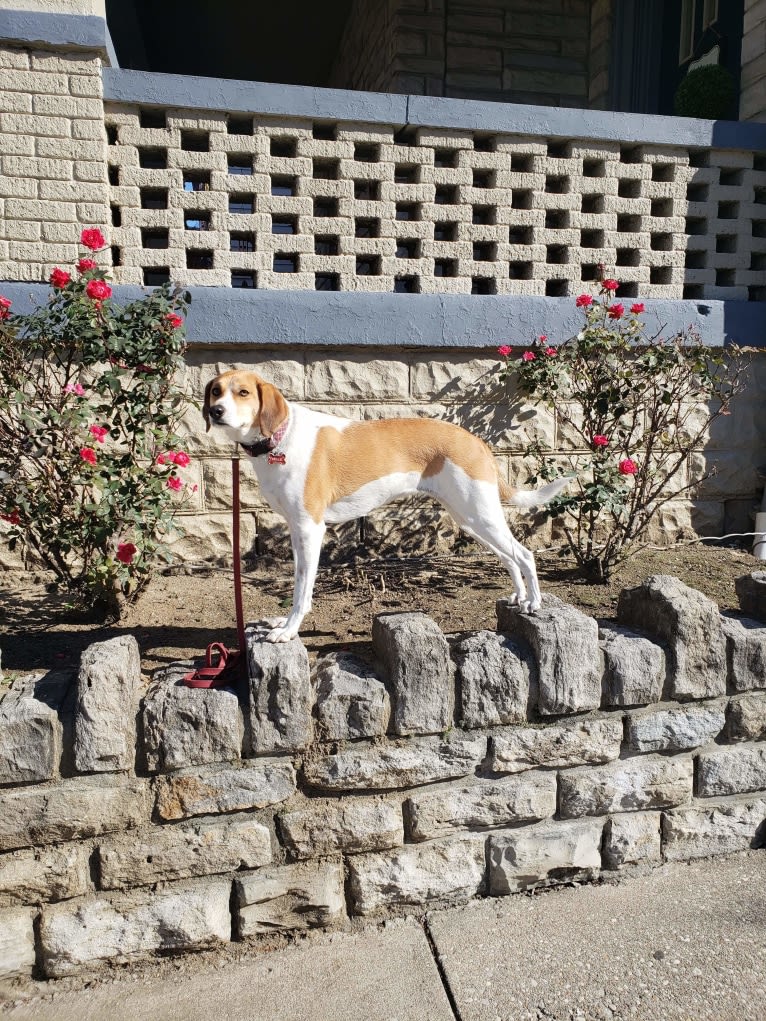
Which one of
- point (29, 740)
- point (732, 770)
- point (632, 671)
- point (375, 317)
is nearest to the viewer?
point (29, 740)

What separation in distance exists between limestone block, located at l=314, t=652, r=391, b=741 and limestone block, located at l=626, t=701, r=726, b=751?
906 millimetres

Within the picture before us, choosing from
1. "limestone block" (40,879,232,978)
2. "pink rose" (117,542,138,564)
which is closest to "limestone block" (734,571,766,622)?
"limestone block" (40,879,232,978)

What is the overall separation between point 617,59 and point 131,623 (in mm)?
6890

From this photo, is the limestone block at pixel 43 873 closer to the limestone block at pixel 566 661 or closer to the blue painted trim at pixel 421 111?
the limestone block at pixel 566 661

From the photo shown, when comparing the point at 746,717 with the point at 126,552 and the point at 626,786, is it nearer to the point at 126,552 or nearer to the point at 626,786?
the point at 626,786

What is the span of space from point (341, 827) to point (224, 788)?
0.39m

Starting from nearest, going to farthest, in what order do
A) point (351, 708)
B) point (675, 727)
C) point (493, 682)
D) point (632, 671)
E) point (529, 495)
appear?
point (351, 708), point (493, 682), point (632, 671), point (675, 727), point (529, 495)

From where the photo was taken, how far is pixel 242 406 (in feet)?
8.29

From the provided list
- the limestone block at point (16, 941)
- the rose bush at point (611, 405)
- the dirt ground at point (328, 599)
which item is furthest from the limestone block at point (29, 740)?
the rose bush at point (611, 405)

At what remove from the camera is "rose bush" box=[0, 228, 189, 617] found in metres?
3.38

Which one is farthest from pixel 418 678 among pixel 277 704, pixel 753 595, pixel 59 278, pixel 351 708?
pixel 59 278

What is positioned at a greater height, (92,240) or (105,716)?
(92,240)

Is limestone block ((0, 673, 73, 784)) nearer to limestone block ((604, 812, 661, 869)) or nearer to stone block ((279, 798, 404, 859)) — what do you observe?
stone block ((279, 798, 404, 859))

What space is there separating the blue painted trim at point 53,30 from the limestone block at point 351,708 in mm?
3712
